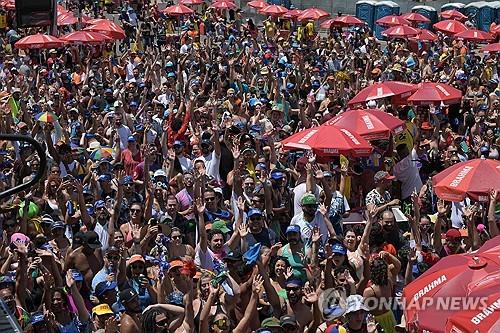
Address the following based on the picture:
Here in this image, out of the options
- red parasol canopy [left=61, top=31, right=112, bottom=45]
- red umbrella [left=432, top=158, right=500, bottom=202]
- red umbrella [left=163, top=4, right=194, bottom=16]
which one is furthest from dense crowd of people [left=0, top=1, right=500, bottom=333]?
red umbrella [left=163, top=4, right=194, bottom=16]

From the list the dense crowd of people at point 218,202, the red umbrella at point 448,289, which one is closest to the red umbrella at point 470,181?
the dense crowd of people at point 218,202

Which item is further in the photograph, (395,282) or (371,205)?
(371,205)

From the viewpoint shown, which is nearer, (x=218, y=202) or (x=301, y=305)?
(x=301, y=305)

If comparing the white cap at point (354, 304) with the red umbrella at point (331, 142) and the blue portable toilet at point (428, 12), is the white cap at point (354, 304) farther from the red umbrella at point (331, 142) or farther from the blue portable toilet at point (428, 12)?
the blue portable toilet at point (428, 12)

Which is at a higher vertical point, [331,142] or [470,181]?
[470,181]

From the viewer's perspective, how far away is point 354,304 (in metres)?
6.59

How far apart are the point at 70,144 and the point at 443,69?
1067 centimetres

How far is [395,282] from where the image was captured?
7.71 meters

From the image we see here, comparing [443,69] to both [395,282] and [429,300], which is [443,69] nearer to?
[395,282]

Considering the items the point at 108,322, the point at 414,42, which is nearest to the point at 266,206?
the point at 108,322

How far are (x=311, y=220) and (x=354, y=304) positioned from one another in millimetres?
2268

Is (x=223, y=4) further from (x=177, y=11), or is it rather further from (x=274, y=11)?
(x=177, y=11)

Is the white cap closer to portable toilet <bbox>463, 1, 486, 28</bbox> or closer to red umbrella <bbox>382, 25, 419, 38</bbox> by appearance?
red umbrella <bbox>382, 25, 419, 38</bbox>

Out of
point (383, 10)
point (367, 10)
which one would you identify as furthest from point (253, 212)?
point (367, 10)
